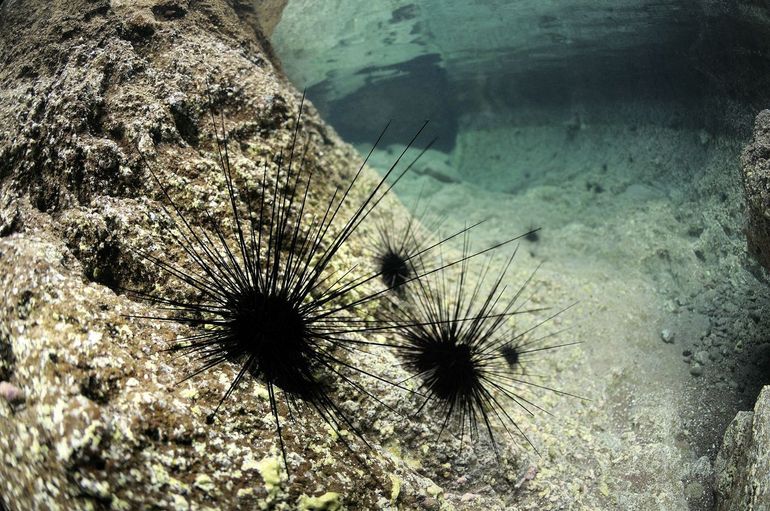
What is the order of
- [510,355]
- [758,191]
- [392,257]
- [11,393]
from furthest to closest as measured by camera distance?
[510,355], [392,257], [758,191], [11,393]

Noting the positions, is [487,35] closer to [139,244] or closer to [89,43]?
[89,43]

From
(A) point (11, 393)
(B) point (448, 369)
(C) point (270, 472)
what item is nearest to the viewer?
(A) point (11, 393)

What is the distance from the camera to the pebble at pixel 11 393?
168 cm

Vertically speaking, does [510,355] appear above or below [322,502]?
below

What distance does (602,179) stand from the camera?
35.3 feet

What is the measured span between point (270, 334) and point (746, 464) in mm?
3318

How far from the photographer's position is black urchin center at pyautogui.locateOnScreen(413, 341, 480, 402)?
10.1ft

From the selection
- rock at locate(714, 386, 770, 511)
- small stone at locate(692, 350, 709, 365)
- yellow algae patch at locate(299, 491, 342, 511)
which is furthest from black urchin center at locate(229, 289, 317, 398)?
small stone at locate(692, 350, 709, 365)

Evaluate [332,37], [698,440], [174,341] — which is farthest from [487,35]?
[174,341]

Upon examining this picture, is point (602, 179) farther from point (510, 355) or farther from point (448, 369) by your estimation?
point (448, 369)

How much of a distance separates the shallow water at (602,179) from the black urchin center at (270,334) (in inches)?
82.2

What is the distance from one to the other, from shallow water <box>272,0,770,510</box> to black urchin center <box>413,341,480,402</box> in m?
0.88

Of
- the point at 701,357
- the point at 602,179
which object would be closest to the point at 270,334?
the point at 701,357

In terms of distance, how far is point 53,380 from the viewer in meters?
1.68
